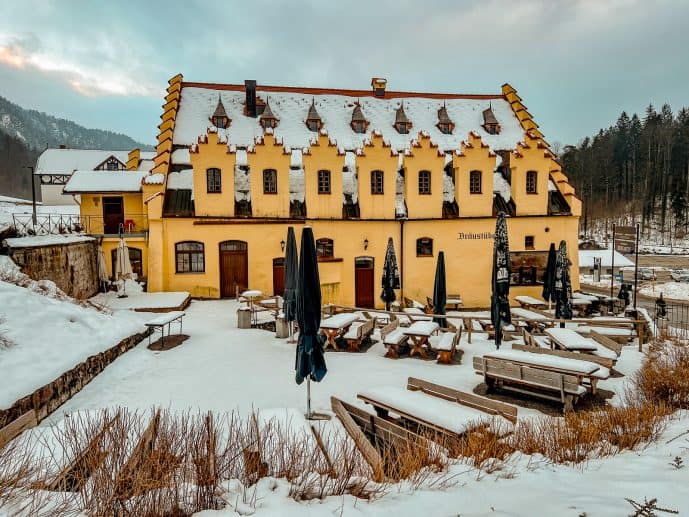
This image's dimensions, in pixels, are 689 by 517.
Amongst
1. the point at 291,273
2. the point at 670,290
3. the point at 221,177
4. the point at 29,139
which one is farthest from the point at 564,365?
the point at 29,139

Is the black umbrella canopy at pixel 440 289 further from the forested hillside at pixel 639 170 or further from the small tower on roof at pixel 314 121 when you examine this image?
the forested hillside at pixel 639 170

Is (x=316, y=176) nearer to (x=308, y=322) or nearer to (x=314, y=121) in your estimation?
(x=314, y=121)

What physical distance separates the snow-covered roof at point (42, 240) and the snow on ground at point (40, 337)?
4.93 meters

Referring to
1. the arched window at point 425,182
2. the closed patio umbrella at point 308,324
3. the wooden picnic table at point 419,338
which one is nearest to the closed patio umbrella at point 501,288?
the wooden picnic table at point 419,338

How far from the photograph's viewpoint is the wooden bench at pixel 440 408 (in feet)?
17.5

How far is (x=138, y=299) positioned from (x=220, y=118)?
12654mm

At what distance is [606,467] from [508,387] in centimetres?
453

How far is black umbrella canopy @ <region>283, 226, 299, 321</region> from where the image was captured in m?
9.52

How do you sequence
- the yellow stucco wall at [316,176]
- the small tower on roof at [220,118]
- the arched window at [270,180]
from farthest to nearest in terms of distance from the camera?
the small tower on roof at [220,118] → the yellow stucco wall at [316,176] → the arched window at [270,180]

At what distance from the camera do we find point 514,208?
930 inches

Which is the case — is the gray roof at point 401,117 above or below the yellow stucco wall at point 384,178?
above

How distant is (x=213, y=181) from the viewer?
21141 millimetres

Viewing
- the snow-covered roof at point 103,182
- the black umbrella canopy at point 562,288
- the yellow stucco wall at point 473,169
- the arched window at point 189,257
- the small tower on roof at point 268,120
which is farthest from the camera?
the small tower on roof at point 268,120

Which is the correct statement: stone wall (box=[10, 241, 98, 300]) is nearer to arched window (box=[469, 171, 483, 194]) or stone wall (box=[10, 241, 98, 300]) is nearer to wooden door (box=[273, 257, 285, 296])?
wooden door (box=[273, 257, 285, 296])
